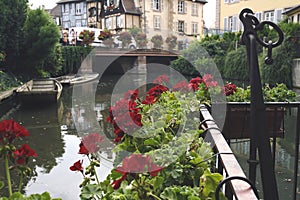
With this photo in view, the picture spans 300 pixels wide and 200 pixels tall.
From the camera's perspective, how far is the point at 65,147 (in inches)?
214

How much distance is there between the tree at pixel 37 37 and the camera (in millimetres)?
13266

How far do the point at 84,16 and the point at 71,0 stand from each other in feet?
7.98

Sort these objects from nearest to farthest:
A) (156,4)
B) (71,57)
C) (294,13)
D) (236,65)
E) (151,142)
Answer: (151,142) < (236,65) < (294,13) < (71,57) < (156,4)

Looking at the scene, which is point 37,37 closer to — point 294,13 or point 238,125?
point 294,13

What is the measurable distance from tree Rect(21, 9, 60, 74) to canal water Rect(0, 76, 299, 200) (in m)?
3.98

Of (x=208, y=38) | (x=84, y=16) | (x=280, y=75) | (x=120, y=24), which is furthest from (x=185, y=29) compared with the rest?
(x=280, y=75)

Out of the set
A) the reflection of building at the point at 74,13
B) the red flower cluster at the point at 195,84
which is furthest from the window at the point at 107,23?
the red flower cluster at the point at 195,84

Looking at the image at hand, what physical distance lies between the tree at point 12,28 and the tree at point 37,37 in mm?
248

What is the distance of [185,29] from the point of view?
27266mm

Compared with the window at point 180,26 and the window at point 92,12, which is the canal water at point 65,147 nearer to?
the window at point 180,26

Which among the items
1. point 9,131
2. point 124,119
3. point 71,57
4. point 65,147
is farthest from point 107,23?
point 9,131

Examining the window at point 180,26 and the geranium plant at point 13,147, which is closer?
the geranium plant at point 13,147

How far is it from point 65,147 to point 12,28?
341 inches

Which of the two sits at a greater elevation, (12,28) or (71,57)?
(12,28)
